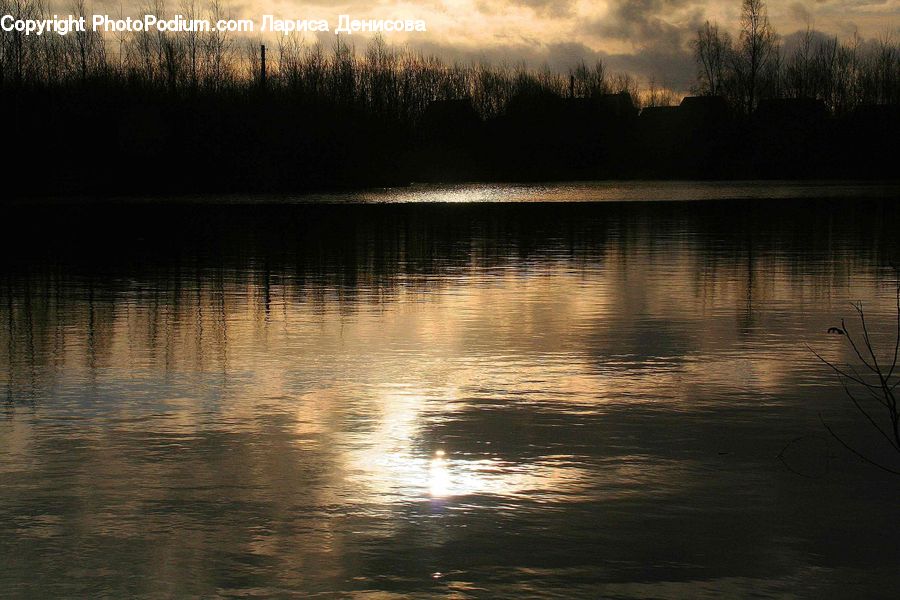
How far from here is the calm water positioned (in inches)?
216

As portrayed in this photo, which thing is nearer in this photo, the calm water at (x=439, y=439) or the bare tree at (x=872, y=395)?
the calm water at (x=439, y=439)

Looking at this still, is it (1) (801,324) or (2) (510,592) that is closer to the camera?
(2) (510,592)

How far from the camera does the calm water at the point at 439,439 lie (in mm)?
5477

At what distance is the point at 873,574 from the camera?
538cm

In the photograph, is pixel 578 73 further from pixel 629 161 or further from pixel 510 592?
pixel 510 592

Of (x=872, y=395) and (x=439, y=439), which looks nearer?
(x=439, y=439)

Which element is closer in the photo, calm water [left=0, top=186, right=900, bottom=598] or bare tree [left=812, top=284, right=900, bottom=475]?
calm water [left=0, top=186, right=900, bottom=598]

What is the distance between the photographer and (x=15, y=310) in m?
15.0

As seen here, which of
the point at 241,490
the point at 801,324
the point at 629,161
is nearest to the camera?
the point at 241,490

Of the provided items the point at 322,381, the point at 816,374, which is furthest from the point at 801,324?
the point at 322,381

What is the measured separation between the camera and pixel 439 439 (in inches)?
309

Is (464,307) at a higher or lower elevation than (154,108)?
lower

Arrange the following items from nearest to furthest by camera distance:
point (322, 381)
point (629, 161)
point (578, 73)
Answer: point (322, 381) < point (629, 161) < point (578, 73)

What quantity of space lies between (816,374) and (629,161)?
96.3 metres
